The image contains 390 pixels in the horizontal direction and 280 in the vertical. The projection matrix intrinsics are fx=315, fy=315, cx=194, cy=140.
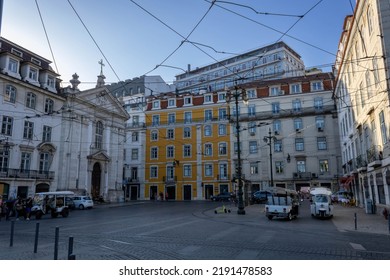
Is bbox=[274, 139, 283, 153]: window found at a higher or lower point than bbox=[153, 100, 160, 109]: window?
lower

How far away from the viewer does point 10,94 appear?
31109 millimetres

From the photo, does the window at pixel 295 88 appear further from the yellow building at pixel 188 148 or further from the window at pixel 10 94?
the window at pixel 10 94

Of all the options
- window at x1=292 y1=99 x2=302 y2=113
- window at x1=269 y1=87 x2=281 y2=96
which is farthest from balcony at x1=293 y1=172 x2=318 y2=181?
window at x1=269 y1=87 x2=281 y2=96

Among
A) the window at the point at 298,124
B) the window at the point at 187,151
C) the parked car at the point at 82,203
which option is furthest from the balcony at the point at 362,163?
the window at the point at 187,151

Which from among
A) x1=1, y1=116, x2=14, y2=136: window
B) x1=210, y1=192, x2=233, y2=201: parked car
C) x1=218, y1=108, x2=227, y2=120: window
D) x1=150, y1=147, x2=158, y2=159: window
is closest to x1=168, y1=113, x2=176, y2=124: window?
x1=150, y1=147, x2=158, y2=159: window

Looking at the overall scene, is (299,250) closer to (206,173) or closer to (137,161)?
(206,173)

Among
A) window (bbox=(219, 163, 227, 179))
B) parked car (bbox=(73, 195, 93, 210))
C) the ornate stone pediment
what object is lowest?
parked car (bbox=(73, 195, 93, 210))

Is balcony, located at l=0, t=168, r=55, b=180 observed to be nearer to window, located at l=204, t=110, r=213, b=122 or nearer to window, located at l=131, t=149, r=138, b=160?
window, located at l=131, t=149, r=138, b=160

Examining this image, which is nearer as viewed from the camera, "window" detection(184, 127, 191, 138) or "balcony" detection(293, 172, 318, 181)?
"balcony" detection(293, 172, 318, 181)

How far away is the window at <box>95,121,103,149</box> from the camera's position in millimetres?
43594

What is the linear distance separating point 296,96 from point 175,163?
21920 mm

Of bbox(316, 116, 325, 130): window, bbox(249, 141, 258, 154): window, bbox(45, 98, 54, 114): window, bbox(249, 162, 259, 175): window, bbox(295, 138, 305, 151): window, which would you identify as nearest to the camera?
bbox(45, 98, 54, 114): window

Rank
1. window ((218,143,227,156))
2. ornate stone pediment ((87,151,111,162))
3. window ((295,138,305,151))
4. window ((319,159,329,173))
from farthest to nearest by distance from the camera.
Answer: window ((218,143,227,156)) < window ((295,138,305,151)) < window ((319,159,329,173)) < ornate stone pediment ((87,151,111,162))

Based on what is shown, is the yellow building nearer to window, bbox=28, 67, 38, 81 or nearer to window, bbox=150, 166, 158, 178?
window, bbox=150, 166, 158, 178
